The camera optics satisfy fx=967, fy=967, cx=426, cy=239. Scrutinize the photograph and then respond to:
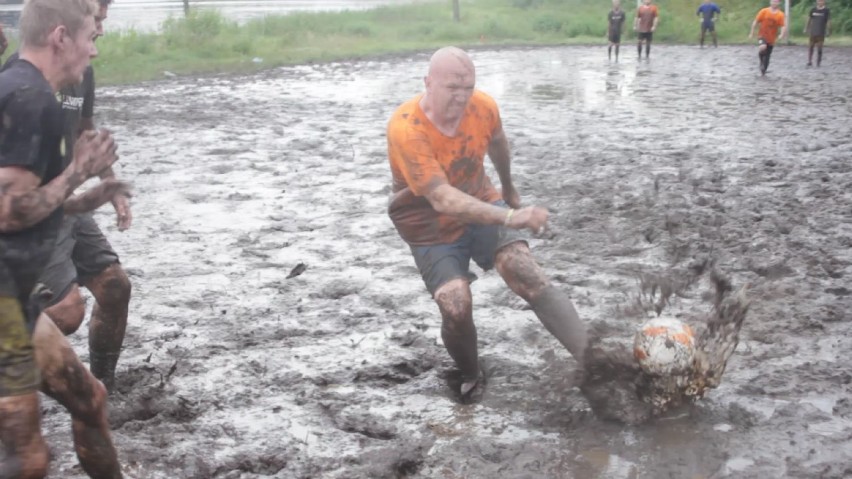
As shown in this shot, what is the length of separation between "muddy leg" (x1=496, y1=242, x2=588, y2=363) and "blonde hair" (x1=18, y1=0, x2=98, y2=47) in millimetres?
2453

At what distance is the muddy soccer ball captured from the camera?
4.64 meters

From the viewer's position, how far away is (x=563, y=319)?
4949mm

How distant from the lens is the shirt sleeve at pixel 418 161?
486cm

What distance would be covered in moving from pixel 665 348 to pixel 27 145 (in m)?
3.00

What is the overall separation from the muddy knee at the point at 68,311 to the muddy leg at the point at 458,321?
1.79 metres

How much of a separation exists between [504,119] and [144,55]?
1556 centimetres

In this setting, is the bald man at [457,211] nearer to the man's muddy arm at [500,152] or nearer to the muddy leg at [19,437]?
the man's muddy arm at [500,152]

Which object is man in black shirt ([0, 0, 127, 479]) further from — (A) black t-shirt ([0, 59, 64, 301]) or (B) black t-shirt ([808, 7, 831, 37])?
(B) black t-shirt ([808, 7, 831, 37])

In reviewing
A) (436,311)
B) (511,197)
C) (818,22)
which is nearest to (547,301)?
(511,197)

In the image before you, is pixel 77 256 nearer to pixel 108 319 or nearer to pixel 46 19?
pixel 108 319

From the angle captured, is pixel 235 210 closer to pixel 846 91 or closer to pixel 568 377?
pixel 568 377

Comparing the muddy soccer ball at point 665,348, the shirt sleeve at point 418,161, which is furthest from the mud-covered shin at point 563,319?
the shirt sleeve at point 418,161

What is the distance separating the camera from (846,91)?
18047 millimetres

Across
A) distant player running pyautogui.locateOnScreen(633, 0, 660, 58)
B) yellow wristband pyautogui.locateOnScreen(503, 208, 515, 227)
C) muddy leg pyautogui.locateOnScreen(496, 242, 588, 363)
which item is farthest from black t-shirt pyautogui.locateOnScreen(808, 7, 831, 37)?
yellow wristband pyautogui.locateOnScreen(503, 208, 515, 227)
